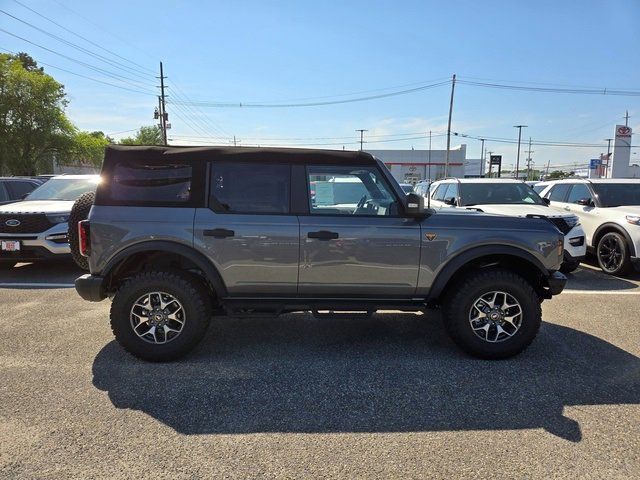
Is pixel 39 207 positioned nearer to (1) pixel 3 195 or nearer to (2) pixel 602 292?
(1) pixel 3 195

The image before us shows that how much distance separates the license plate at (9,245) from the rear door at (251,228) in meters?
4.88

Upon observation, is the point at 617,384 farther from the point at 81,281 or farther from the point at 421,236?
the point at 81,281

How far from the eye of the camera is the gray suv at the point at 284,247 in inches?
157

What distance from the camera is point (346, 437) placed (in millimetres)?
2945

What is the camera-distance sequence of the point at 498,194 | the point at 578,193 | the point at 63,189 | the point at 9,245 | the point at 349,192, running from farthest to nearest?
the point at 578,193
the point at 498,194
the point at 63,189
the point at 9,245
the point at 349,192

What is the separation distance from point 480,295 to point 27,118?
4227 centimetres

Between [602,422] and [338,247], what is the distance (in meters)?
2.32

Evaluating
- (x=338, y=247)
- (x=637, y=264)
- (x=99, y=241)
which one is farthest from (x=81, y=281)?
(x=637, y=264)

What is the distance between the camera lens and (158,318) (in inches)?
159

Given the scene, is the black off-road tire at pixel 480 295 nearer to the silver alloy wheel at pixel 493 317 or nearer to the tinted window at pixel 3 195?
the silver alloy wheel at pixel 493 317

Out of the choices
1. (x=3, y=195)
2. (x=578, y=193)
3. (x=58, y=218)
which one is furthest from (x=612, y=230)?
(x=3, y=195)

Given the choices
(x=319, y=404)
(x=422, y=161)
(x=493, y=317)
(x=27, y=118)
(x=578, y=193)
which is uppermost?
(x=422, y=161)

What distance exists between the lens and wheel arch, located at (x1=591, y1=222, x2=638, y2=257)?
7.70 m

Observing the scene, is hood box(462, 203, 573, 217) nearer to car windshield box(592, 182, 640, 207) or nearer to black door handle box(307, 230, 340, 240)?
car windshield box(592, 182, 640, 207)
